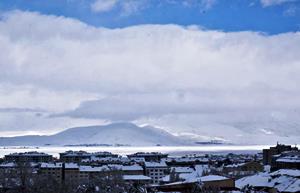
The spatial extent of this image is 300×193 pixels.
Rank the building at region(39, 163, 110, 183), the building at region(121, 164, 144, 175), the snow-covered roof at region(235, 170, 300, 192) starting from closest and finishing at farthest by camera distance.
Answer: the snow-covered roof at region(235, 170, 300, 192) < the building at region(39, 163, 110, 183) < the building at region(121, 164, 144, 175)

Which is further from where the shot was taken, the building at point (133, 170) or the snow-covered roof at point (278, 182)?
the building at point (133, 170)

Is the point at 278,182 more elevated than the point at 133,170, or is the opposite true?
the point at 133,170

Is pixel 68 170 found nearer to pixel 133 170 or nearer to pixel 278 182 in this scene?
pixel 133 170

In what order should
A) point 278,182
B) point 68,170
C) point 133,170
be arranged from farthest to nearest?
point 68,170, point 133,170, point 278,182

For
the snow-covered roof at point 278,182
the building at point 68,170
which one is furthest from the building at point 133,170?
the snow-covered roof at point 278,182

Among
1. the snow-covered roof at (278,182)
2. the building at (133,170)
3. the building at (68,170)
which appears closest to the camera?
the snow-covered roof at (278,182)

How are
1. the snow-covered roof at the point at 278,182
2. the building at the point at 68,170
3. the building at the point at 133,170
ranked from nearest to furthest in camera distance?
the snow-covered roof at the point at 278,182
the building at the point at 68,170
the building at the point at 133,170

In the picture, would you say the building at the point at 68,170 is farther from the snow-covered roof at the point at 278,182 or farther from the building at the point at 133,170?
the snow-covered roof at the point at 278,182

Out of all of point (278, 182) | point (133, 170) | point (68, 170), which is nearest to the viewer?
point (278, 182)

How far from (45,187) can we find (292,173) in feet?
84.7

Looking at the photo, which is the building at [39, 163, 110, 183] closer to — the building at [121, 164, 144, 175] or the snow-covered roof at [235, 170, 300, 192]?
the building at [121, 164, 144, 175]

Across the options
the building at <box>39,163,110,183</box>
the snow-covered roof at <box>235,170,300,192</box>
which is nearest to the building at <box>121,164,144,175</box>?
the building at <box>39,163,110,183</box>

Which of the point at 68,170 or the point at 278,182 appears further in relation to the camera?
the point at 68,170

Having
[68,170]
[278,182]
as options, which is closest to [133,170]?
[68,170]
